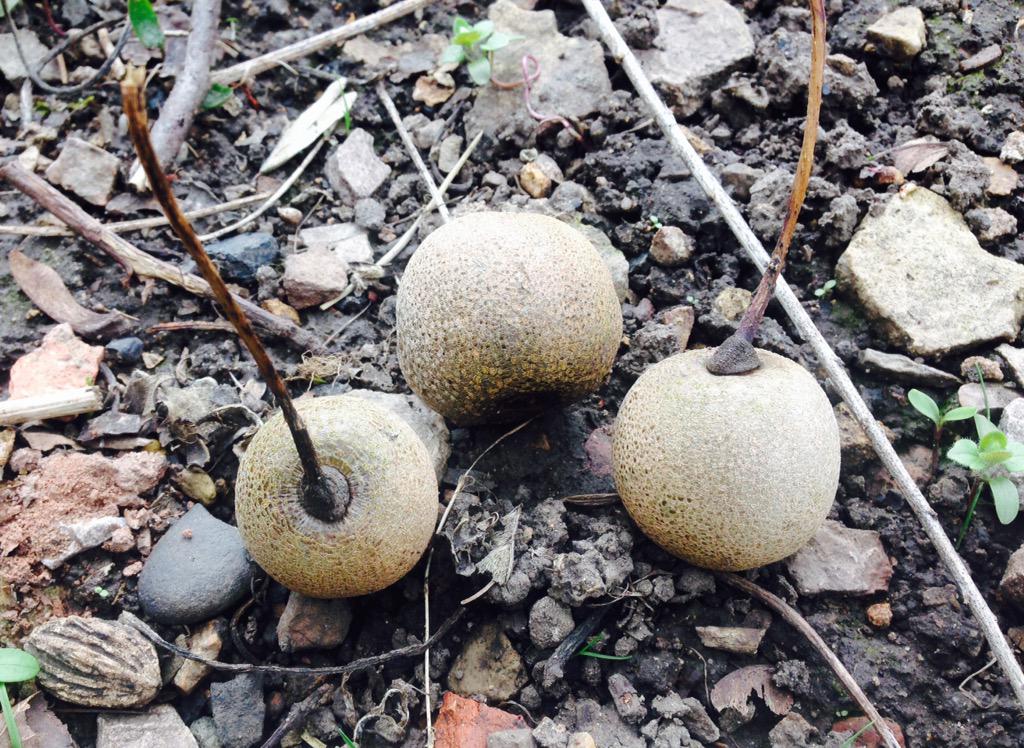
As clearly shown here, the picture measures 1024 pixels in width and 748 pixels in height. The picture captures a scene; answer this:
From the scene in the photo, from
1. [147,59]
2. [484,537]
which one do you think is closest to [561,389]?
[484,537]

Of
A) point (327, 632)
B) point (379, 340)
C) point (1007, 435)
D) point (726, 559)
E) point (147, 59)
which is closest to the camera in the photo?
point (726, 559)

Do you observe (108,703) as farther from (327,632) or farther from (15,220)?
(15,220)

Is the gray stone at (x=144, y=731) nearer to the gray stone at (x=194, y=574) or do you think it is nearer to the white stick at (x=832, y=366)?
the gray stone at (x=194, y=574)

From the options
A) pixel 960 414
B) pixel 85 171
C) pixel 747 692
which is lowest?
pixel 747 692

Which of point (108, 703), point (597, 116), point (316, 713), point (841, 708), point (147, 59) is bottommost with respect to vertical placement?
point (841, 708)

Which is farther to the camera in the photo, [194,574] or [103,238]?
[103,238]

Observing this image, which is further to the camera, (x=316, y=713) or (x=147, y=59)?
(x=147, y=59)

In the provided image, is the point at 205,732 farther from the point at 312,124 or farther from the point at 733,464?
the point at 312,124

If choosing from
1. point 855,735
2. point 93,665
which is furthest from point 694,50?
point 93,665
